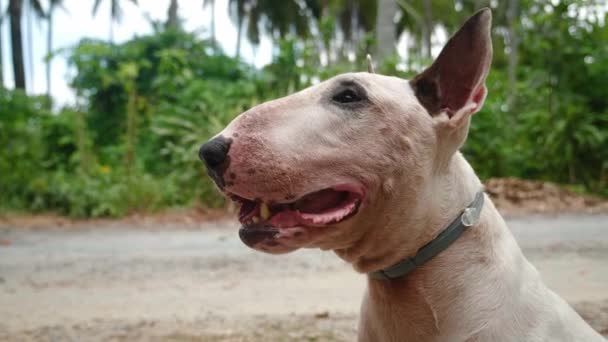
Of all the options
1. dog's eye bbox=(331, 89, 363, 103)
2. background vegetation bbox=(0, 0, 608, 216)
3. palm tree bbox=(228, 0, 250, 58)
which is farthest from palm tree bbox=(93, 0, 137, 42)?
dog's eye bbox=(331, 89, 363, 103)

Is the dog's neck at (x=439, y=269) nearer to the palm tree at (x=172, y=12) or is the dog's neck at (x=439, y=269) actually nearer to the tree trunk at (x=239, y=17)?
the palm tree at (x=172, y=12)

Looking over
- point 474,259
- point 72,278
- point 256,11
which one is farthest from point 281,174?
point 256,11

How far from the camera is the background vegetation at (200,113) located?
10289 mm

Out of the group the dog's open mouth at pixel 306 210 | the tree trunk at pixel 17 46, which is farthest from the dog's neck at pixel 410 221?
the tree trunk at pixel 17 46

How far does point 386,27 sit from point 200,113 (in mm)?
4304

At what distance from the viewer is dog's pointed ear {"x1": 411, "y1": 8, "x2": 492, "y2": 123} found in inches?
71.6

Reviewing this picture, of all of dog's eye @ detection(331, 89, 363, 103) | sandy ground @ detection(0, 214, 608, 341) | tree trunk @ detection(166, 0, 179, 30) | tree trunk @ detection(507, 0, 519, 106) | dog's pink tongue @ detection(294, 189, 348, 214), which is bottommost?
sandy ground @ detection(0, 214, 608, 341)

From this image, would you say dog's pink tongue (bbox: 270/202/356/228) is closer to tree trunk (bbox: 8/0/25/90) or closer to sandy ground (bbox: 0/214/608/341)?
sandy ground (bbox: 0/214/608/341)

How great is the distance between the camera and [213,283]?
5.02 meters

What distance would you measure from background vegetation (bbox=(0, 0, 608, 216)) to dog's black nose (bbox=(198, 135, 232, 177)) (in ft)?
→ 28.2

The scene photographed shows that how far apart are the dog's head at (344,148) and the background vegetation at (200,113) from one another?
852cm

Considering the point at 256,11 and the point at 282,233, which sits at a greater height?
the point at 256,11

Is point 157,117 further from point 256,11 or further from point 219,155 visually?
point 256,11

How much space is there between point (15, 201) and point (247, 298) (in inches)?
311
